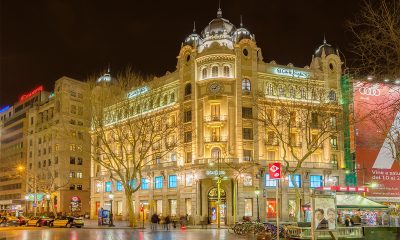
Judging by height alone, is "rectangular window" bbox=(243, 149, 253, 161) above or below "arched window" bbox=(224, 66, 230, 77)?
below

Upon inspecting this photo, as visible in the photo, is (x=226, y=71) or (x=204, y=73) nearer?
(x=226, y=71)

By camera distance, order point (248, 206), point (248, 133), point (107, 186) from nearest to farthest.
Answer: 1. point (248, 206)
2. point (248, 133)
3. point (107, 186)

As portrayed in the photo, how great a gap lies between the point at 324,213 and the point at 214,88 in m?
40.8

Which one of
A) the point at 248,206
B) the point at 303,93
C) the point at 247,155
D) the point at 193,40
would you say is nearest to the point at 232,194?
the point at 248,206

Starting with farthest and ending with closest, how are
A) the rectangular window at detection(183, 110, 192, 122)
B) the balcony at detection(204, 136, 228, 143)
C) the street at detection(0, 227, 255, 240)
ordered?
the rectangular window at detection(183, 110, 192, 122), the balcony at detection(204, 136, 228, 143), the street at detection(0, 227, 255, 240)

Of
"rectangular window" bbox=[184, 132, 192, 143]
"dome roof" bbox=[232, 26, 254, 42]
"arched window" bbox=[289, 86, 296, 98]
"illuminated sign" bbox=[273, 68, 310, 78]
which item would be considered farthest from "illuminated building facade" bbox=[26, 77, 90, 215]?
"arched window" bbox=[289, 86, 296, 98]

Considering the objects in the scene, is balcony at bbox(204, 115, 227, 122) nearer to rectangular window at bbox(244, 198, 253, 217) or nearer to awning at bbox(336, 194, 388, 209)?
rectangular window at bbox(244, 198, 253, 217)

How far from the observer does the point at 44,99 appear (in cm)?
11412

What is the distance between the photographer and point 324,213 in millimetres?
25406

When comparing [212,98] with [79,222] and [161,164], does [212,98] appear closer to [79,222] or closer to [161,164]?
[161,164]

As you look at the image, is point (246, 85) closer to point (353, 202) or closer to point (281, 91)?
point (281, 91)

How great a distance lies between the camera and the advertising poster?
25000 millimetres

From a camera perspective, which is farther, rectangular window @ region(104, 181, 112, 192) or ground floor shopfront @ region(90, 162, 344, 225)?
rectangular window @ region(104, 181, 112, 192)

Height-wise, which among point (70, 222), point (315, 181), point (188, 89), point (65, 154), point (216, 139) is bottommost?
point (70, 222)
